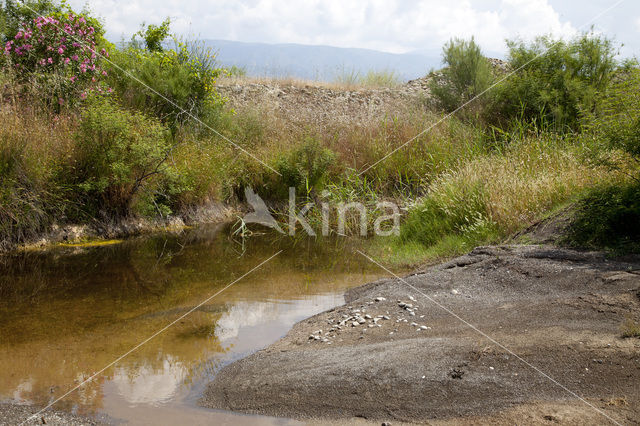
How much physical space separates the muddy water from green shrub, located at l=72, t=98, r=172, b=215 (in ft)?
3.32

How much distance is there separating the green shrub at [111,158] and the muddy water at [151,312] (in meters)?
1.01

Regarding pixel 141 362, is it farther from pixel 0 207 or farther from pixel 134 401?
pixel 0 207

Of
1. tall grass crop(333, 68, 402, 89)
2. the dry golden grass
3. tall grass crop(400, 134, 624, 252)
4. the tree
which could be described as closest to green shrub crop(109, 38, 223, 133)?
the tree

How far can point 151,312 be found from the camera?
5.99m

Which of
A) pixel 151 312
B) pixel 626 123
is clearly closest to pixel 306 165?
pixel 151 312

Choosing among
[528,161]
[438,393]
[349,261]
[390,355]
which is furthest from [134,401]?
[528,161]

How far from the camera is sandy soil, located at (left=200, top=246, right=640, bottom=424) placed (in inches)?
131

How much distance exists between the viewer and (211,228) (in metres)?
11.0

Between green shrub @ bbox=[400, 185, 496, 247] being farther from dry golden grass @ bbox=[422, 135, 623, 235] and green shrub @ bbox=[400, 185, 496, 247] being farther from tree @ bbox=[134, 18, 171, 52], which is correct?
tree @ bbox=[134, 18, 171, 52]

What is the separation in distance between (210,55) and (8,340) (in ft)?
34.4

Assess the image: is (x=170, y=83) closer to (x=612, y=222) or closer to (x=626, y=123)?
(x=626, y=123)

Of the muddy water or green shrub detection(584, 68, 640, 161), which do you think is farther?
green shrub detection(584, 68, 640, 161)

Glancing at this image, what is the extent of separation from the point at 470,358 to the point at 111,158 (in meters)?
7.69

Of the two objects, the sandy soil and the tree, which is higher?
the tree
